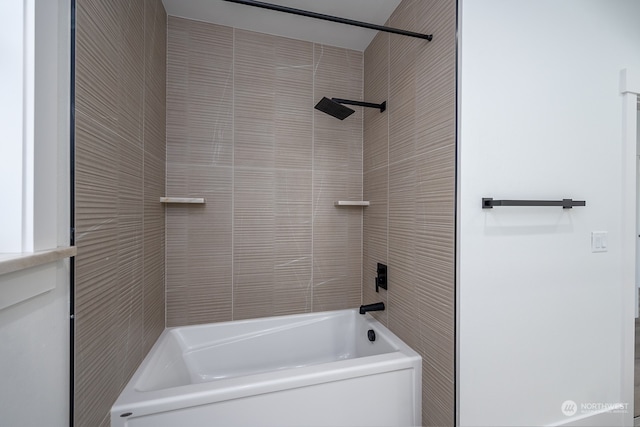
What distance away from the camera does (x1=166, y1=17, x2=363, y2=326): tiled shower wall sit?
1681mm

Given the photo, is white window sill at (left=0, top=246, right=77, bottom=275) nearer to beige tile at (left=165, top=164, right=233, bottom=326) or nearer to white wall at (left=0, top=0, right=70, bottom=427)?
white wall at (left=0, top=0, right=70, bottom=427)

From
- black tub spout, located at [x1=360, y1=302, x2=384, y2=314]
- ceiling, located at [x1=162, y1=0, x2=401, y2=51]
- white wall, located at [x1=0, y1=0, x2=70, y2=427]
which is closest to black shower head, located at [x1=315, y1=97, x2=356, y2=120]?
ceiling, located at [x1=162, y1=0, x2=401, y2=51]

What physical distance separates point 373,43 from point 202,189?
63.8 inches

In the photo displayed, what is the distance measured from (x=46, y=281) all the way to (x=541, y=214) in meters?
1.86

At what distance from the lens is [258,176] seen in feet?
5.93

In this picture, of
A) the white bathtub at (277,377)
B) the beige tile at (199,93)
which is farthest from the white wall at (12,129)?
the beige tile at (199,93)

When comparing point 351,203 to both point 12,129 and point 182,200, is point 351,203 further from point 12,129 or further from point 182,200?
point 12,129

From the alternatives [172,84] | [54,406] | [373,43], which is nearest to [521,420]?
[54,406]

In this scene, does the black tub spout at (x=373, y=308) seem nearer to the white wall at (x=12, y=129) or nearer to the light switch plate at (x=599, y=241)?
the light switch plate at (x=599, y=241)

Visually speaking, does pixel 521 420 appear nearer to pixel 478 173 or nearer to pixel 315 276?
pixel 478 173

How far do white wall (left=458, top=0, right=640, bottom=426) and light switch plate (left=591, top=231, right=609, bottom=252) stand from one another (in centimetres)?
3

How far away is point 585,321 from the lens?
132cm

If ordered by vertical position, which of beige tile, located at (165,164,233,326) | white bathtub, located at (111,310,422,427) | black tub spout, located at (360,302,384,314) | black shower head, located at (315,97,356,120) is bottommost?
white bathtub, located at (111,310,422,427)

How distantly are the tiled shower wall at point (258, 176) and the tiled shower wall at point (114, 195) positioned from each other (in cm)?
21
